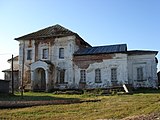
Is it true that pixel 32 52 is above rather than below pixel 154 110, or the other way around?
above

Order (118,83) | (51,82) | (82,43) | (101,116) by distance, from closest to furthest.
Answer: (101,116) < (118,83) < (51,82) < (82,43)

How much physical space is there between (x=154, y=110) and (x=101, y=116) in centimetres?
234

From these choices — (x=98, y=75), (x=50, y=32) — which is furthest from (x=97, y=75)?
(x=50, y=32)

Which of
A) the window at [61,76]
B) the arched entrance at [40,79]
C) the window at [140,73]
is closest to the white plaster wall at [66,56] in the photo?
the window at [61,76]

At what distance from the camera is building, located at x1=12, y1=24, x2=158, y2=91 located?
29984 mm

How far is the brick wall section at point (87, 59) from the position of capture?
30562mm

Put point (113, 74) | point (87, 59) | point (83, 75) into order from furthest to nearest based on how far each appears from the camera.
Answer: point (83, 75) → point (87, 59) → point (113, 74)

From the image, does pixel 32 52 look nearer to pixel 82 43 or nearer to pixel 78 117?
pixel 82 43

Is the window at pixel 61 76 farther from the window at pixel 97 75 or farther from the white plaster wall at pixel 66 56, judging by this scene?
the window at pixel 97 75

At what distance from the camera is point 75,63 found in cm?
3177

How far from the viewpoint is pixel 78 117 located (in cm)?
1116

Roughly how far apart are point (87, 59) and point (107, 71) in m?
2.83

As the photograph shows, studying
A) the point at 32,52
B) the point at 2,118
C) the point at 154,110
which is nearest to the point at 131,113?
the point at 154,110

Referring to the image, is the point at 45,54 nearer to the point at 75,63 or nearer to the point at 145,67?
the point at 75,63
